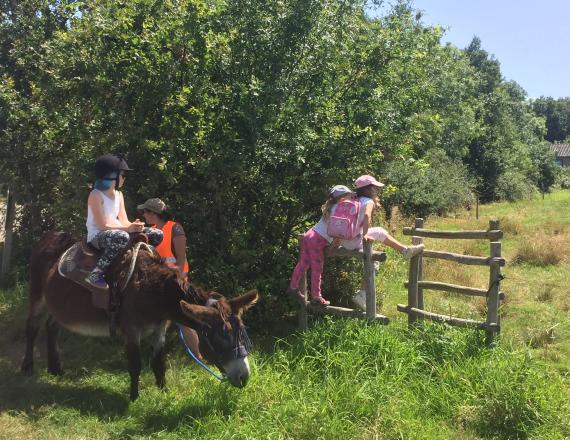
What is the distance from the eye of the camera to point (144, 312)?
497 cm

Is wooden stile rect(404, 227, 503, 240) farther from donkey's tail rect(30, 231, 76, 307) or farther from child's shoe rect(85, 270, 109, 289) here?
donkey's tail rect(30, 231, 76, 307)

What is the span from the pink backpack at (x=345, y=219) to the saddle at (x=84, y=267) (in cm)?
251

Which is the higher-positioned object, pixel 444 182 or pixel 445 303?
pixel 444 182

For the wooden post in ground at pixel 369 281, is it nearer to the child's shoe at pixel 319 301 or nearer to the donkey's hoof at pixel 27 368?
the child's shoe at pixel 319 301

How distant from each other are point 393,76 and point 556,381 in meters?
4.48

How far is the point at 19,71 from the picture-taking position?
32.6 ft

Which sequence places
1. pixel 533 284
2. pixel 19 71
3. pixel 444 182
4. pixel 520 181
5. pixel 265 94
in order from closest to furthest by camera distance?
pixel 265 94, pixel 533 284, pixel 19 71, pixel 444 182, pixel 520 181

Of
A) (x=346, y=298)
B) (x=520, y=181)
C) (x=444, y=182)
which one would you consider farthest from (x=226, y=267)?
(x=520, y=181)

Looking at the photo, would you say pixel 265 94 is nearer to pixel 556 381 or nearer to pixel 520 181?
pixel 556 381

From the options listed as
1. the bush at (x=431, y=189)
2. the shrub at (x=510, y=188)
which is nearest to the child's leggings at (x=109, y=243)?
the bush at (x=431, y=189)

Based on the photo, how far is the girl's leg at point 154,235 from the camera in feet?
17.6

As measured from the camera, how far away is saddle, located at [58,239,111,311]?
5.12m

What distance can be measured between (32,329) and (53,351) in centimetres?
39

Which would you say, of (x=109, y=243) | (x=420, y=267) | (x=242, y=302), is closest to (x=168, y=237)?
(x=109, y=243)
